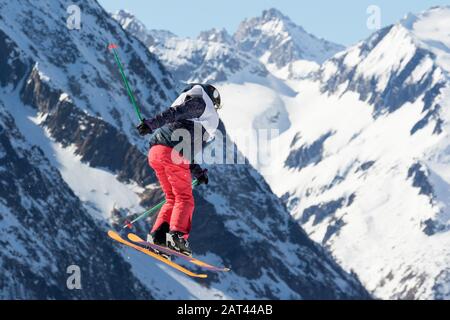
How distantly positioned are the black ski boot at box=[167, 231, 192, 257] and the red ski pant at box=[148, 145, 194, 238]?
9 cm

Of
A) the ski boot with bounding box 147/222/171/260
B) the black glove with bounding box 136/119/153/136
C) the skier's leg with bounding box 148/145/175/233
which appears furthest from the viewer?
the ski boot with bounding box 147/222/171/260

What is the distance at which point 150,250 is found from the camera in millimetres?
21688

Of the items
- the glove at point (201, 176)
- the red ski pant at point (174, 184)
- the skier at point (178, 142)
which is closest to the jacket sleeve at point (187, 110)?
the skier at point (178, 142)

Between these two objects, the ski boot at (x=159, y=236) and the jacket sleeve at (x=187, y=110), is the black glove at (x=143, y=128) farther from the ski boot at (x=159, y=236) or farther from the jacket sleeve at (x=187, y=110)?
the ski boot at (x=159, y=236)

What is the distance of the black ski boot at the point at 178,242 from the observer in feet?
68.1

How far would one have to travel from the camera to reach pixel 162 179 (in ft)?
67.5

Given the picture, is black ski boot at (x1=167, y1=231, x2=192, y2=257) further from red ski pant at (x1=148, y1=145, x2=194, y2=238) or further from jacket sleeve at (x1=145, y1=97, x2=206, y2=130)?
jacket sleeve at (x1=145, y1=97, x2=206, y2=130)

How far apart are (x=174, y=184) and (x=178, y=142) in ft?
2.77

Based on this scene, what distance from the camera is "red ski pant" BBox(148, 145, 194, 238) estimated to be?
19938 millimetres

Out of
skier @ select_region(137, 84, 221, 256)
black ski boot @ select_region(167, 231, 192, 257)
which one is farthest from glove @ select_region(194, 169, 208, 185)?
black ski boot @ select_region(167, 231, 192, 257)
